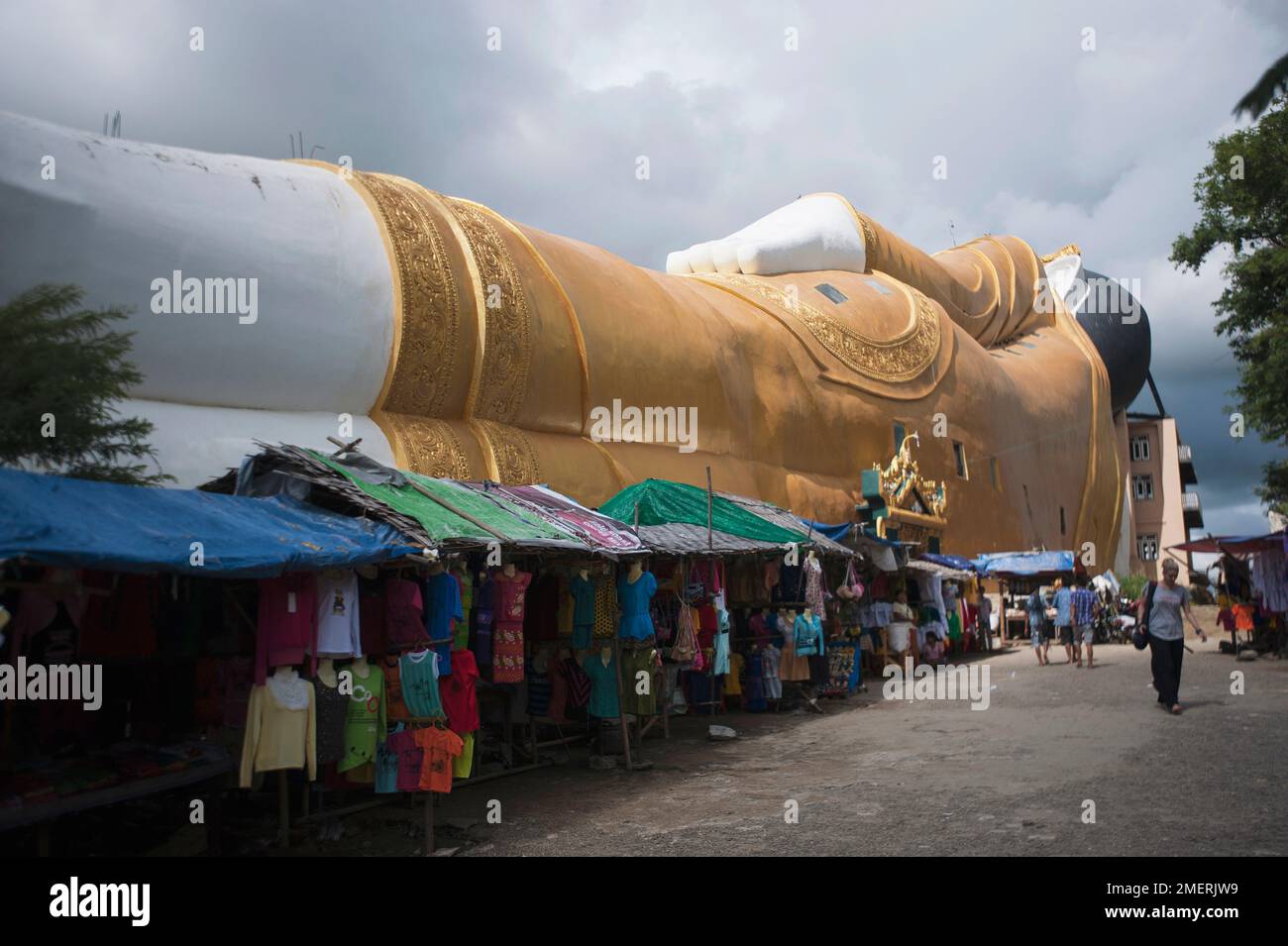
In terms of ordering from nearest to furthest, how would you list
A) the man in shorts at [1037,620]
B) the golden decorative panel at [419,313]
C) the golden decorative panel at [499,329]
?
the golden decorative panel at [419,313] → the golden decorative panel at [499,329] → the man in shorts at [1037,620]

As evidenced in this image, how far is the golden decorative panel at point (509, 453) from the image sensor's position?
11.5 meters

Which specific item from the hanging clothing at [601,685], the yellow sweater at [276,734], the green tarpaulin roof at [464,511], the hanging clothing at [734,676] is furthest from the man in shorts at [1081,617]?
the yellow sweater at [276,734]

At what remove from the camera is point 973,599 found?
21.6 metres

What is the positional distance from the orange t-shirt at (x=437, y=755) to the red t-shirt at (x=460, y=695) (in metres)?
0.25

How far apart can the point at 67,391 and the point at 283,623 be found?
317 centimetres

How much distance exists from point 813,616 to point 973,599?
35.3ft

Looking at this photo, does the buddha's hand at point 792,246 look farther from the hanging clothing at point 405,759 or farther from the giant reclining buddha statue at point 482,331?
the hanging clothing at point 405,759

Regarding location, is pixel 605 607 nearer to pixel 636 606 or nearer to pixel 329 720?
pixel 636 606

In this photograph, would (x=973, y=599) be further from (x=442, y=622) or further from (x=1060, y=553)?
(x=442, y=622)

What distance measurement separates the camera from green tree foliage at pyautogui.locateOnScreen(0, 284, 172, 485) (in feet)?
24.6

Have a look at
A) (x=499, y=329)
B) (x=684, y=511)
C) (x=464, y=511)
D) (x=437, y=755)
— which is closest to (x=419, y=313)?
(x=499, y=329)

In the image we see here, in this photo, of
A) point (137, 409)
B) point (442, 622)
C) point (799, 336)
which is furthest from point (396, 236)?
point (799, 336)

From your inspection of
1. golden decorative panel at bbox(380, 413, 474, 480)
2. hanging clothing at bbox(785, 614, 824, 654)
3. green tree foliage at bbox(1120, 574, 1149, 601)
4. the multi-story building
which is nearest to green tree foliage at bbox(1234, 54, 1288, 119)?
hanging clothing at bbox(785, 614, 824, 654)

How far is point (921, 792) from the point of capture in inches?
281
